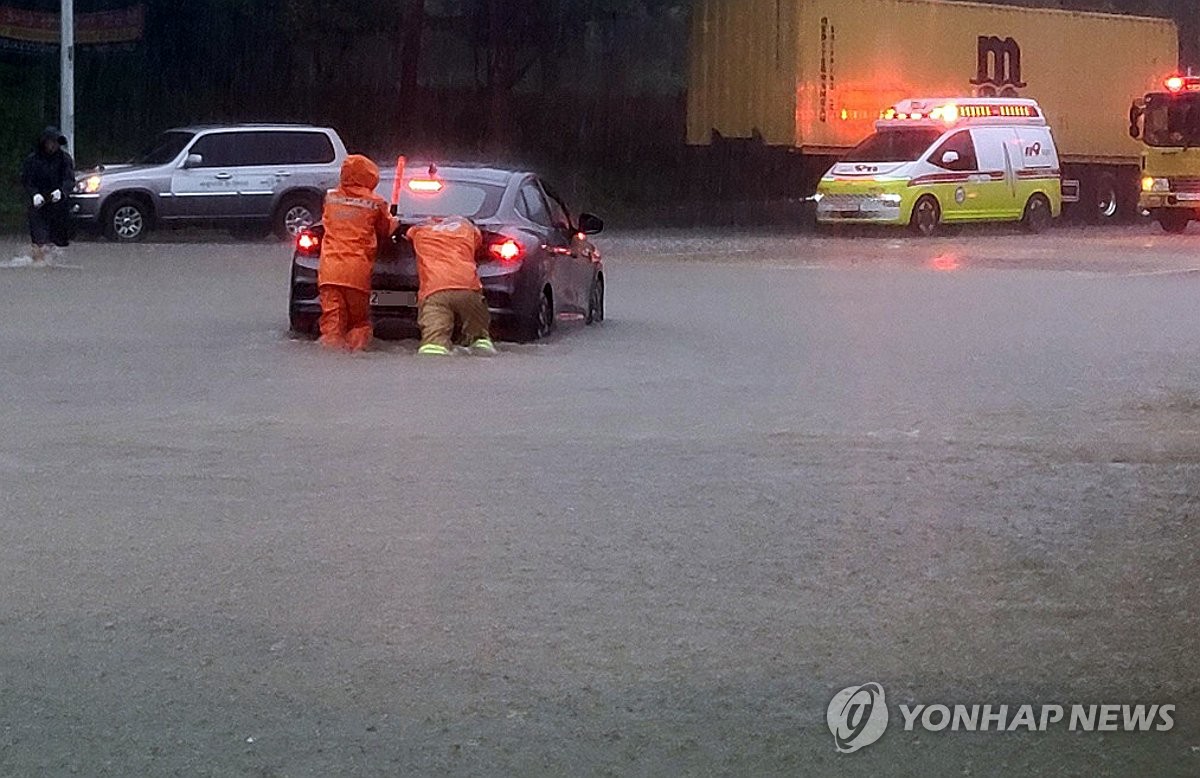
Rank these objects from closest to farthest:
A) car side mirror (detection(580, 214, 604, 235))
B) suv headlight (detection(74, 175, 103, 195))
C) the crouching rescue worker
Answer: the crouching rescue worker
car side mirror (detection(580, 214, 604, 235))
suv headlight (detection(74, 175, 103, 195))

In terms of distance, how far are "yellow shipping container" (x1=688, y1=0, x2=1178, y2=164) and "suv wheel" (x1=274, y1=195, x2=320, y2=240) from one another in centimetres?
908

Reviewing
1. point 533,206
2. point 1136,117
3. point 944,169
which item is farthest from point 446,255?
point 1136,117

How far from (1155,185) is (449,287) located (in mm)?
24610

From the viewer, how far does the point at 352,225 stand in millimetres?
15242

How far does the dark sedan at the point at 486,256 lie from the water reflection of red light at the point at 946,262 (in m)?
10.5

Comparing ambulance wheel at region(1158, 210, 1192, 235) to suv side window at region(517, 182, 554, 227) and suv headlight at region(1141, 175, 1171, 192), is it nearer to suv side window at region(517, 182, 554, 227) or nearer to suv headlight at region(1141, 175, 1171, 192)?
suv headlight at region(1141, 175, 1171, 192)

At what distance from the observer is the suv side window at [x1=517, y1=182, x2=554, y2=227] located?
1641cm

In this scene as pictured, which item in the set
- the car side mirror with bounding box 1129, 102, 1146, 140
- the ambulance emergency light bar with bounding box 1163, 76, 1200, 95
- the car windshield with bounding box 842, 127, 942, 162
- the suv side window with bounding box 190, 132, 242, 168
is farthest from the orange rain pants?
the ambulance emergency light bar with bounding box 1163, 76, 1200, 95

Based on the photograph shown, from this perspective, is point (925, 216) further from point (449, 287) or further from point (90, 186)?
point (449, 287)

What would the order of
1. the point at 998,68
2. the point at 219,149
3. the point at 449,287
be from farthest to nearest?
the point at 998,68, the point at 219,149, the point at 449,287

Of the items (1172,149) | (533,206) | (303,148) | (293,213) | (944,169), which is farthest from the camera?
(1172,149)

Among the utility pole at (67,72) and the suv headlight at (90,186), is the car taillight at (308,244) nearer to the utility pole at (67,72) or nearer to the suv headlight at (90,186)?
the suv headlight at (90,186)

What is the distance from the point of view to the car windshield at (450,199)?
15891 millimetres

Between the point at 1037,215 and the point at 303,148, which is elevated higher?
the point at 303,148
